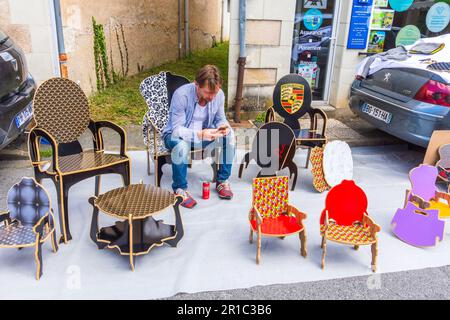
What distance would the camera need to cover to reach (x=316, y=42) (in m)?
6.43

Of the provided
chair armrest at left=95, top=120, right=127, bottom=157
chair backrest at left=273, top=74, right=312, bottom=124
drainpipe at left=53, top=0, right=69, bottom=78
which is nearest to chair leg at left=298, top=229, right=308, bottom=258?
chair armrest at left=95, top=120, right=127, bottom=157

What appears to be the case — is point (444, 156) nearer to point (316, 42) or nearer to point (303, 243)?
point (303, 243)

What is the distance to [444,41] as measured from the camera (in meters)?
4.79

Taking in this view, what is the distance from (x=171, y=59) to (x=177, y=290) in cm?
820

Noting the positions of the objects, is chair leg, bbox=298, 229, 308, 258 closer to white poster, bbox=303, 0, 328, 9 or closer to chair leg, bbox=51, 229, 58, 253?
chair leg, bbox=51, 229, 58, 253

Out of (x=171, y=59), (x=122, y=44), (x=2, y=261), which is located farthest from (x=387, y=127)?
(x=171, y=59)

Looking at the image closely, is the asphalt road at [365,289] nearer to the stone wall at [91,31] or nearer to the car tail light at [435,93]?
the car tail light at [435,93]

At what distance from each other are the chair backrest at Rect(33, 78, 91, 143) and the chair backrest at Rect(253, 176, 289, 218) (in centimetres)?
165

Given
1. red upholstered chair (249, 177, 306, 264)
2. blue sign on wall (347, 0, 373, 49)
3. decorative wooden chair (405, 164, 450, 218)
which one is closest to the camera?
red upholstered chair (249, 177, 306, 264)

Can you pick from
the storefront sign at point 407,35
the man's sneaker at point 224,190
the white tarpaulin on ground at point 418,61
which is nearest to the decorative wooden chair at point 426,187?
the white tarpaulin on ground at point 418,61

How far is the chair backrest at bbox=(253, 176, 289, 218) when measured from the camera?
3.09 m

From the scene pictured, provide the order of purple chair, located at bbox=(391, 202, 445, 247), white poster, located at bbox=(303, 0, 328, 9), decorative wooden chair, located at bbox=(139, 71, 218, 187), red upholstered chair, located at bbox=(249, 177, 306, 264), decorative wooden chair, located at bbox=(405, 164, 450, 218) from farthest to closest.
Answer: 1. white poster, located at bbox=(303, 0, 328, 9)
2. decorative wooden chair, located at bbox=(139, 71, 218, 187)
3. decorative wooden chair, located at bbox=(405, 164, 450, 218)
4. purple chair, located at bbox=(391, 202, 445, 247)
5. red upholstered chair, located at bbox=(249, 177, 306, 264)

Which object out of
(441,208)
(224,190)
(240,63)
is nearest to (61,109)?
(224,190)
